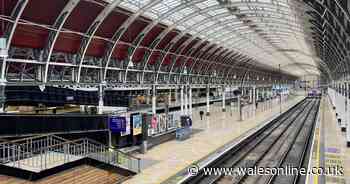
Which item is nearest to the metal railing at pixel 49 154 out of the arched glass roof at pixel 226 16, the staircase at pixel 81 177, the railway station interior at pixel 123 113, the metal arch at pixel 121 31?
the railway station interior at pixel 123 113

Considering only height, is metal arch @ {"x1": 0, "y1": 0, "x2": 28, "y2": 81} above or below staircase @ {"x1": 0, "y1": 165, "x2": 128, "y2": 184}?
above

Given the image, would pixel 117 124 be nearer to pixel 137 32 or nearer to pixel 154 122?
pixel 154 122

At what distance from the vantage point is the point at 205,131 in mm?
29781

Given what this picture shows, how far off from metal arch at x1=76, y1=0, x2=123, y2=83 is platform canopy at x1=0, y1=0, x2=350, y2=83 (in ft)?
0.25

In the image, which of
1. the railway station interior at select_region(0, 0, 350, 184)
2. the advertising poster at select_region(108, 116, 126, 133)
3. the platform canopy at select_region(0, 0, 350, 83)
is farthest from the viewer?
the platform canopy at select_region(0, 0, 350, 83)

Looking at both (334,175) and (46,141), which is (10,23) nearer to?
(46,141)

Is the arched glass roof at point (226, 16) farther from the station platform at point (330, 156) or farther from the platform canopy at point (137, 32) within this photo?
the station platform at point (330, 156)

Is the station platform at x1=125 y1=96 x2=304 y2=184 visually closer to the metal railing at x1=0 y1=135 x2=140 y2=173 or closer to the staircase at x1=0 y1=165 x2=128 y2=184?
the staircase at x1=0 y1=165 x2=128 y2=184

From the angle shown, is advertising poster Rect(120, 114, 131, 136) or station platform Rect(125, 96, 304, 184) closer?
station platform Rect(125, 96, 304, 184)

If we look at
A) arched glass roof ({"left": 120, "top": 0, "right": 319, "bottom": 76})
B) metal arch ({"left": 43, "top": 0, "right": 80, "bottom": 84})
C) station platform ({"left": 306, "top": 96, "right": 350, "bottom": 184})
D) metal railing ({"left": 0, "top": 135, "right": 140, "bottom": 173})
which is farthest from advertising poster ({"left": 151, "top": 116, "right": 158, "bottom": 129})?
station platform ({"left": 306, "top": 96, "right": 350, "bottom": 184})

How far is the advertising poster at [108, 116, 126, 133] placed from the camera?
18.4m

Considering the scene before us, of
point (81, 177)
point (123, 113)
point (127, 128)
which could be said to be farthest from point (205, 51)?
point (81, 177)

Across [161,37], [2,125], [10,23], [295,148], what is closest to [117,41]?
[161,37]

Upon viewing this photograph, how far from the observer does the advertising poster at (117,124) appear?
18.4m
